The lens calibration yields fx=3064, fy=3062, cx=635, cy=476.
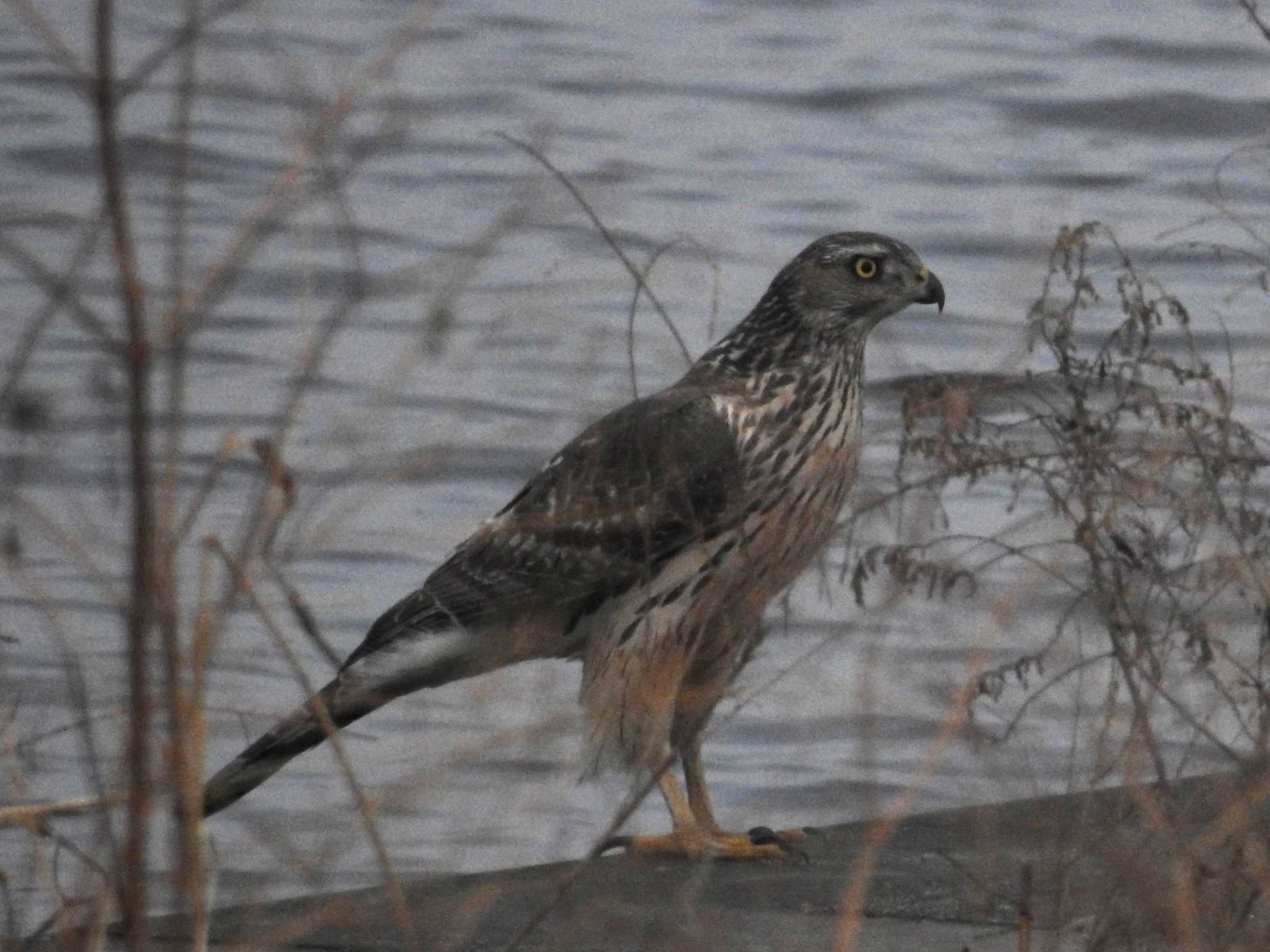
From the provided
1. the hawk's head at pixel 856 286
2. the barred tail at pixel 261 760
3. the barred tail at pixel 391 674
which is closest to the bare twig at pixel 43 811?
the barred tail at pixel 261 760

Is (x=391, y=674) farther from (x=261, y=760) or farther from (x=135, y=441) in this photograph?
(x=135, y=441)

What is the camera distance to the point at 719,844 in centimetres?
601

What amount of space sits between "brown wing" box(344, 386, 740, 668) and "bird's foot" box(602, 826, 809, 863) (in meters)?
0.54

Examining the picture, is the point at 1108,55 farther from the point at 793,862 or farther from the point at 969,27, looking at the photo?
the point at 793,862

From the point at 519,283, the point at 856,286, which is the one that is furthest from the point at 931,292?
the point at 519,283

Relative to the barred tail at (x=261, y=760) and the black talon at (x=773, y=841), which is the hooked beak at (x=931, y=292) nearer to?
the black talon at (x=773, y=841)

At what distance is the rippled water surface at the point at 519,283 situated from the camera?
3762 millimetres

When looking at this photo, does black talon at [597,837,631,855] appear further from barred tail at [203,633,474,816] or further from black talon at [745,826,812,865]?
barred tail at [203,633,474,816]

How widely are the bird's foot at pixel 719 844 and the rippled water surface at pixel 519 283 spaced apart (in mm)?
255

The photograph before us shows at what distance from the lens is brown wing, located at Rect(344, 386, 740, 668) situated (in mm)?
6086

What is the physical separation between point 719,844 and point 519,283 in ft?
22.6

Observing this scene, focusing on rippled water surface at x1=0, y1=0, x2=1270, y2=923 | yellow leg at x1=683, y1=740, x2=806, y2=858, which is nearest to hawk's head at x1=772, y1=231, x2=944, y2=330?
rippled water surface at x1=0, y1=0, x2=1270, y2=923

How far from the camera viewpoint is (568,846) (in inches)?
267

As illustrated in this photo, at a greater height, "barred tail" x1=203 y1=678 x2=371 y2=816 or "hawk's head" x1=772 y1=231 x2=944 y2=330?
Answer: "hawk's head" x1=772 y1=231 x2=944 y2=330
